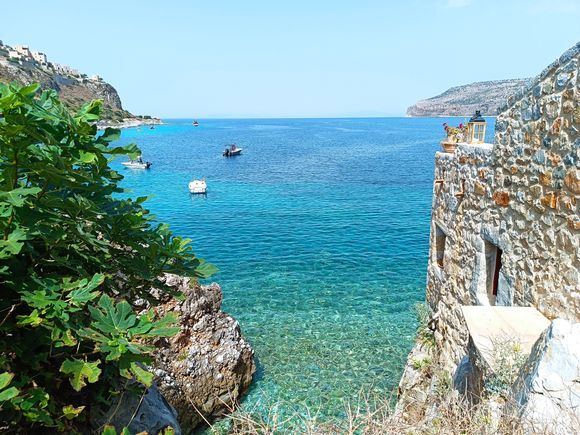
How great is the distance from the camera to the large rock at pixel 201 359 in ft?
28.6

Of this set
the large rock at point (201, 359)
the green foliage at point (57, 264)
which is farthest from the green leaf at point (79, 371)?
the large rock at point (201, 359)

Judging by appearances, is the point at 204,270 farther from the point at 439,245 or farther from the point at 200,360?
the point at 439,245

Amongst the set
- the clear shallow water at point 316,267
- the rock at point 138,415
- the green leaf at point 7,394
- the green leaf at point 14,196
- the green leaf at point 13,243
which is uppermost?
the green leaf at point 14,196

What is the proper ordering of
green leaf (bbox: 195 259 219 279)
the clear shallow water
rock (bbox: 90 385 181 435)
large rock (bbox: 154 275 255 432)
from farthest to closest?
the clear shallow water → large rock (bbox: 154 275 255 432) → green leaf (bbox: 195 259 219 279) → rock (bbox: 90 385 181 435)

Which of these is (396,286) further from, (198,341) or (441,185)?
(198,341)

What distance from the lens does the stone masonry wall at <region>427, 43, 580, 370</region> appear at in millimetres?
4824

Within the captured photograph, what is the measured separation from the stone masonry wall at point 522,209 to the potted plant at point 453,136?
297 millimetres

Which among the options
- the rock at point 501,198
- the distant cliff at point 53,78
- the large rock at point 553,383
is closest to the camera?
the large rock at point 553,383

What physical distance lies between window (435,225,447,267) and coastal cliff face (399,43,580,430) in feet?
2.20

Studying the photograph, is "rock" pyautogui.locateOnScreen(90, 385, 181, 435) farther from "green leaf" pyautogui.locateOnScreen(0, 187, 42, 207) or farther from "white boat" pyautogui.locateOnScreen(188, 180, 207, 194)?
"white boat" pyautogui.locateOnScreen(188, 180, 207, 194)

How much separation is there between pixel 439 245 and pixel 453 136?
262 centimetres

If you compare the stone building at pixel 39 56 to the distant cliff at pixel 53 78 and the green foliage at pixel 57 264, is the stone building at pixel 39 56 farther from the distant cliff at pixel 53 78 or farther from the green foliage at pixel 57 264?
the green foliage at pixel 57 264

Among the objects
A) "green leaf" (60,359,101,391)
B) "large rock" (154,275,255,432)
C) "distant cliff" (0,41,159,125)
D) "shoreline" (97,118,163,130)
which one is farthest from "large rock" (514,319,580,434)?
"shoreline" (97,118,163,130)

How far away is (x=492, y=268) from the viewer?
7.06m
